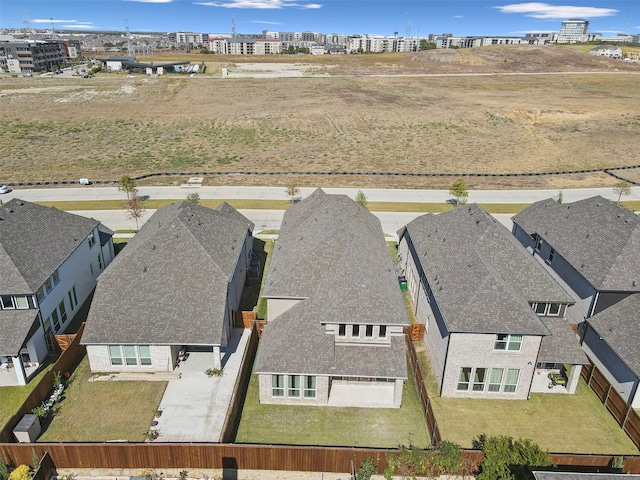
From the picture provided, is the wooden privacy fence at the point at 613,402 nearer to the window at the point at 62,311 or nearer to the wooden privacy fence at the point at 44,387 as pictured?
the wooden privacy fence at the point at 44,387

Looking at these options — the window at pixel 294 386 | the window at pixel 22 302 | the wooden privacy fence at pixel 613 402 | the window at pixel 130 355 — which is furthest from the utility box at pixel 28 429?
the wooden privacy fence at pixel 613 402

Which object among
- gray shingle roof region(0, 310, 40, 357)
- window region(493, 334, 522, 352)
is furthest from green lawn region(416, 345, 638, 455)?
gray shingle roof region(0, 310, 40, 357)

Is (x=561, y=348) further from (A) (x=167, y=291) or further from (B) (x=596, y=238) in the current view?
(A) (x=167, y=291)

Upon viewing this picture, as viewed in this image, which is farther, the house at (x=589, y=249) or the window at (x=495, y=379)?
the house at (x=589, y=249)

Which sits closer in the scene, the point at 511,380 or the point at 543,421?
the point at 543,421

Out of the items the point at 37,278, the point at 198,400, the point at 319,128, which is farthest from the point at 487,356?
the point at 319,128

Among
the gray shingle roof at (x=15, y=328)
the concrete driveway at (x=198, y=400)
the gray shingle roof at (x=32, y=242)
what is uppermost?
the gray shingle roof at (x=32, y=242)
